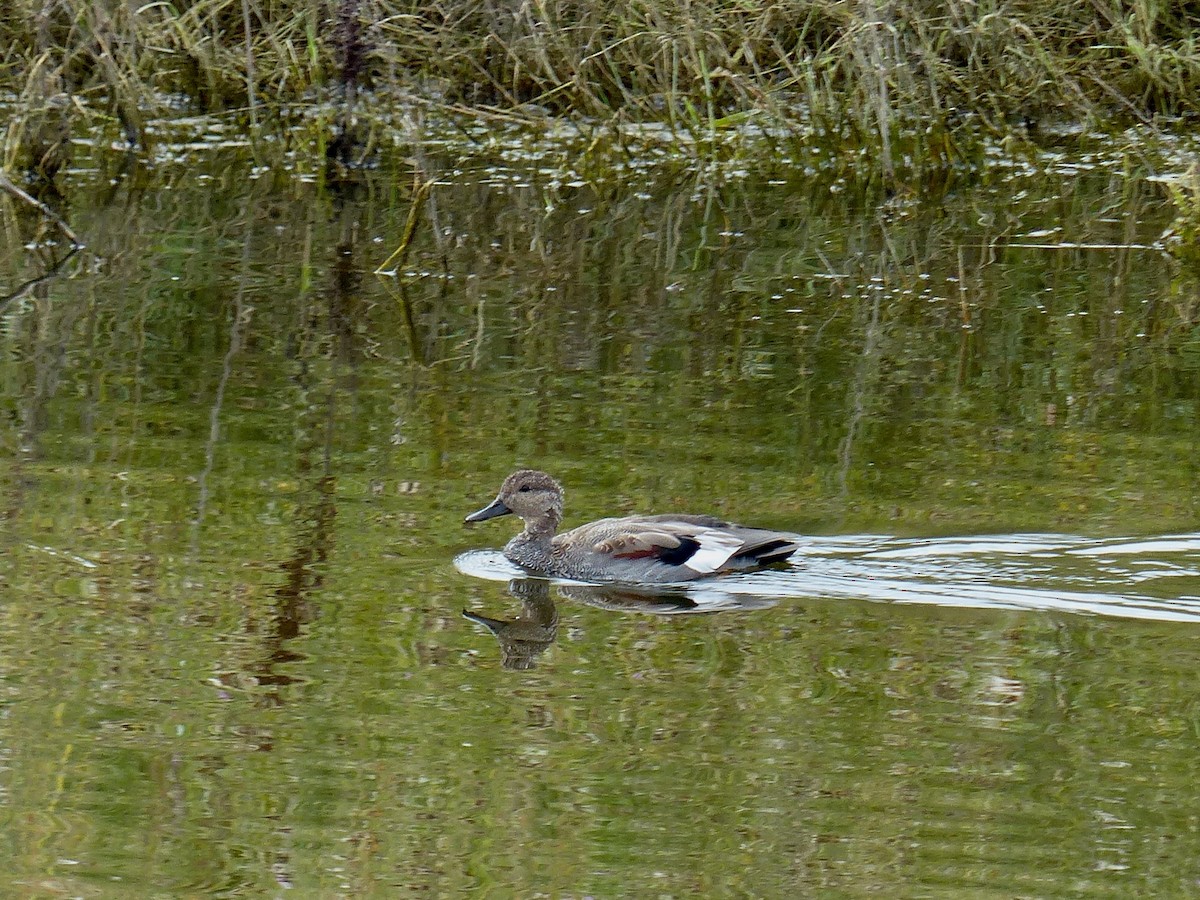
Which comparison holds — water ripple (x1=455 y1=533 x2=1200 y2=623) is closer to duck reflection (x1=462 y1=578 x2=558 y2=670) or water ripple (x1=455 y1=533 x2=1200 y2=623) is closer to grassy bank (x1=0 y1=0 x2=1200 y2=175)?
duck reflection (x1=462 y1=578 x2=558 y2=670)

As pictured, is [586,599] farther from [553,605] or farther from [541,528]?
[541,528]

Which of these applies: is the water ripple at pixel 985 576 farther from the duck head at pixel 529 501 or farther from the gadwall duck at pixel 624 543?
the duck head at pixel 529 501

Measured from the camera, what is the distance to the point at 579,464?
8.37 m

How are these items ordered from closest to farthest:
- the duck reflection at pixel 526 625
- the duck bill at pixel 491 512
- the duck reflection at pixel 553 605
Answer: the duck reflection at pixel 526 625 < the duck reflection at pixel 553 605 < the duck bill at pixel 491 512

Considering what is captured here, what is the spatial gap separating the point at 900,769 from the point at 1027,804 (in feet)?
1.21

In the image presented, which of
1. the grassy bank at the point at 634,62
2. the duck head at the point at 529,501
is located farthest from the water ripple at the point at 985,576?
the grassy bank at the point at 634,62

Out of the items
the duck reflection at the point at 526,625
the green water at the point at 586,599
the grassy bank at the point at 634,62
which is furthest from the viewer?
the grassy bank at the point at 634,62

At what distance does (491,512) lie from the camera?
760 centimetres

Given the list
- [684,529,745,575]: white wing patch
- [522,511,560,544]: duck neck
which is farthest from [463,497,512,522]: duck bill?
[684,529,745,575]: white wing patch

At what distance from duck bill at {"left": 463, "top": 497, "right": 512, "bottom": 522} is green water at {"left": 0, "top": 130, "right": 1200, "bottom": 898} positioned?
0.45ft

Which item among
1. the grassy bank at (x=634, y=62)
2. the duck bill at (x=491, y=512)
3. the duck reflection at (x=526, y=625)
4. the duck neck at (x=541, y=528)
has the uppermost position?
the grassy bank at (x=634, y=62)

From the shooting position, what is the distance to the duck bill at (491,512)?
24.8ft

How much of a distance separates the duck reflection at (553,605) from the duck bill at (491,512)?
26 centimetres

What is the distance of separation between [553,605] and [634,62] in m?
9.10
